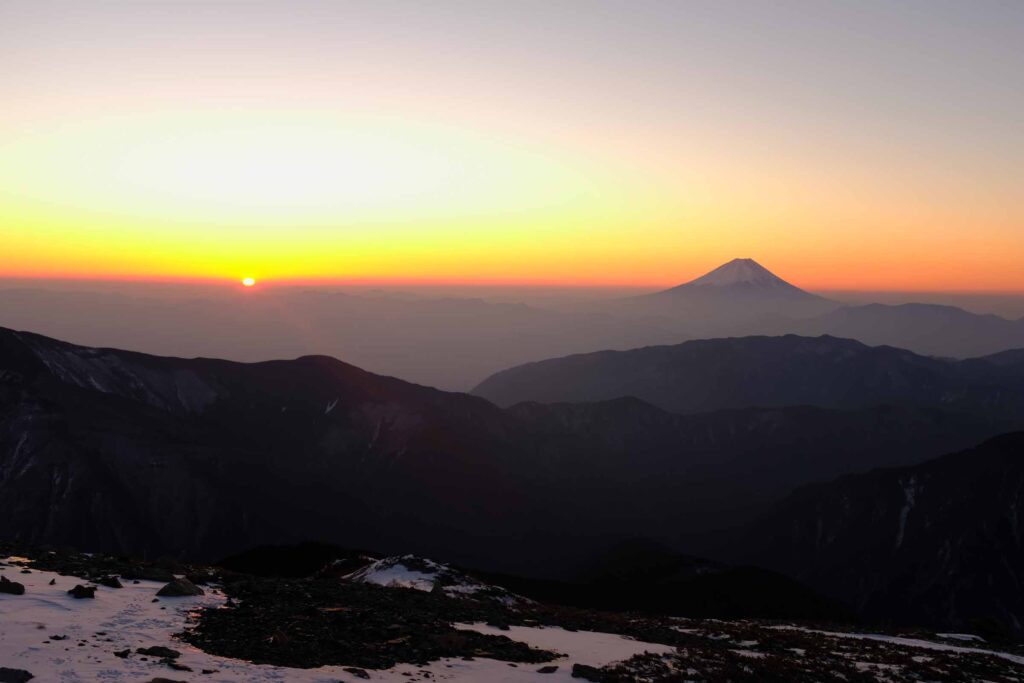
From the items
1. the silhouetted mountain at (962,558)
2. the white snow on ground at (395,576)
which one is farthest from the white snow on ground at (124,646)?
the silhouetted mountain at (962,558)

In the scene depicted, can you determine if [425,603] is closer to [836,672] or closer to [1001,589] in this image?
[836,672]

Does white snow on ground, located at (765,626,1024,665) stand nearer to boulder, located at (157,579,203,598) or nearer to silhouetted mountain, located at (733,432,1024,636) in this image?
boulder, located at (157,579,203,598)

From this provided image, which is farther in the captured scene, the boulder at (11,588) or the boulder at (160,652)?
the boulder at (11,588)

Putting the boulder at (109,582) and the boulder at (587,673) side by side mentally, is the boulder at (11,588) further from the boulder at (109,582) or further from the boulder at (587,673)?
the boulder at (587,673)

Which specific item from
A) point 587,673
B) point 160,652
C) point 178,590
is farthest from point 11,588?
point 587,673

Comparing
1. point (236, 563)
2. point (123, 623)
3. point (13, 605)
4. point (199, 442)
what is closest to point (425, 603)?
point (123, 623)

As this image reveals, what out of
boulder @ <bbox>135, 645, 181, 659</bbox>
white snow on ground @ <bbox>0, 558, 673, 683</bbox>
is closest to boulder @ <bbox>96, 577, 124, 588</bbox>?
white snow on ground @ <bbox>0, 558, 673, 683</bbox>
